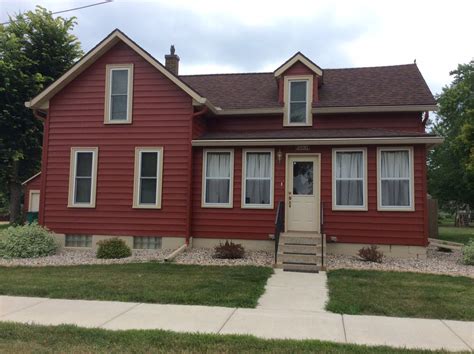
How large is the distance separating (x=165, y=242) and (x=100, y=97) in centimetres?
503

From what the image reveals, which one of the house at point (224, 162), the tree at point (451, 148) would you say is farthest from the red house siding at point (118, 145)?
the tree at point (451, 148)

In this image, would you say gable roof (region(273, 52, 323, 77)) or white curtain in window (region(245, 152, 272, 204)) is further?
gable roof (region(273, 52, 323, 77))

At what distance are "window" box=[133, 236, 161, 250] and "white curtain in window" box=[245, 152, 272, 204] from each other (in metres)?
2.99

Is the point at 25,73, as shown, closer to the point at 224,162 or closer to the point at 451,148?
the point at 224,162

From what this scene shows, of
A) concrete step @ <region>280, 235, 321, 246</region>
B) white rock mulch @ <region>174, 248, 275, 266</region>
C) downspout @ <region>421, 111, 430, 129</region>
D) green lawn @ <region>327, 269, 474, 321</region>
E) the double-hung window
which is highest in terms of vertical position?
the double-hung window

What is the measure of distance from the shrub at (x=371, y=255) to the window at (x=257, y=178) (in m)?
3.03

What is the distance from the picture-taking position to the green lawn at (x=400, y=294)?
234 inches

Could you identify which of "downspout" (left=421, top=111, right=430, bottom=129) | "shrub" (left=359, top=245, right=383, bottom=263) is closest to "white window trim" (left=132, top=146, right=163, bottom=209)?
"shrub" (left=359, top=245, right=383, bottom=263)

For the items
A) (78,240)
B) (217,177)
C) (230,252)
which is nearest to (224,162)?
(217,177)

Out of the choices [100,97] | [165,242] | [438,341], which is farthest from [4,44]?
[438,341]

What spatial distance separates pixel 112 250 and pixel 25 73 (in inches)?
553

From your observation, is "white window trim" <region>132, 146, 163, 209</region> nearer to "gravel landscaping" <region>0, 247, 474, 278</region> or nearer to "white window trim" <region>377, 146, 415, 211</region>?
"gravel landscaping" <region>0, 247, 474, 278</region>

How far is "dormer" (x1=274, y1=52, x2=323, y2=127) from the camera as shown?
41.9ft

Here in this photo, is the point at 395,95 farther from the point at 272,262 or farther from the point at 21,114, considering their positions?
the point at 21,114
